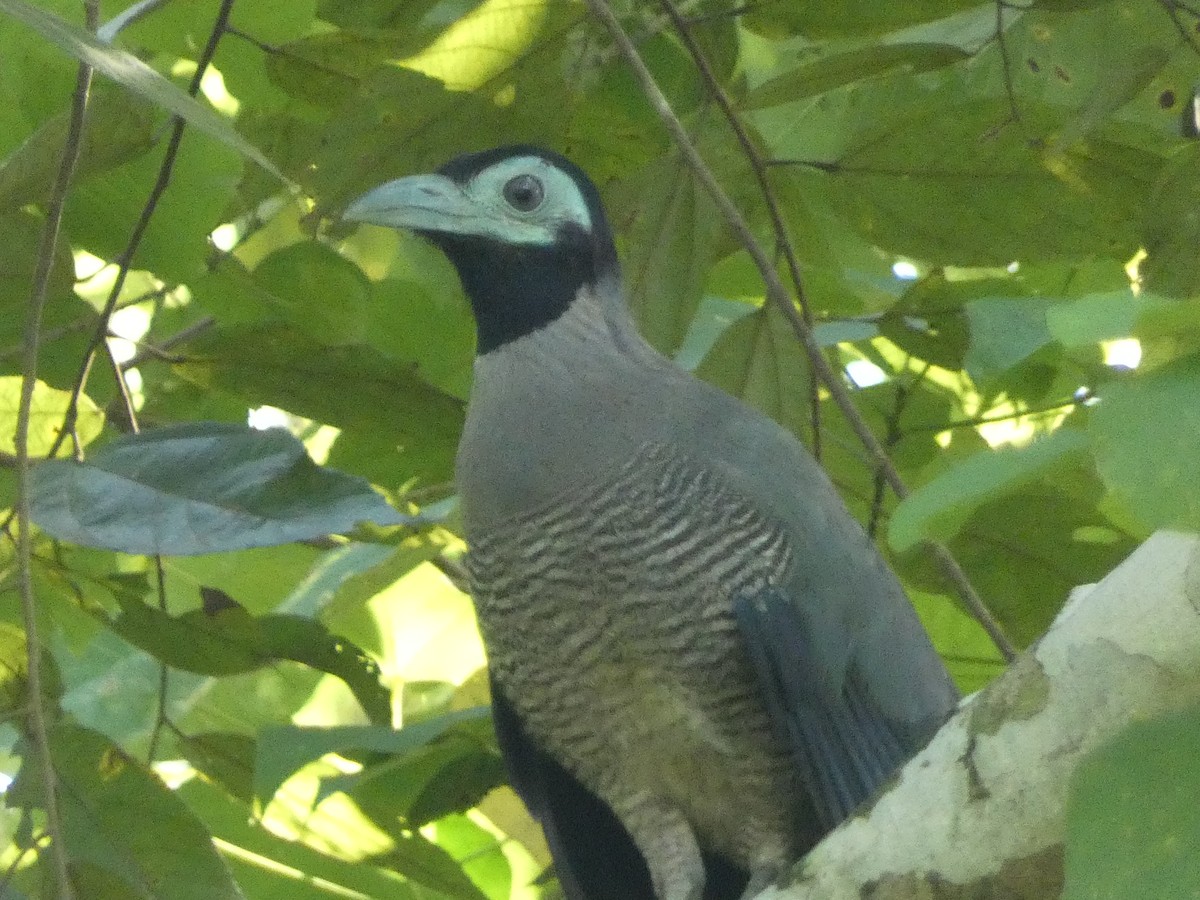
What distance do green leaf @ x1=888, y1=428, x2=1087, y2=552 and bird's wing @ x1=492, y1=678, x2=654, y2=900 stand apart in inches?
78.7

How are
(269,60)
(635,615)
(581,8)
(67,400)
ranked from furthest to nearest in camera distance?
(269,60), (581,8), (635,615), (67,400)

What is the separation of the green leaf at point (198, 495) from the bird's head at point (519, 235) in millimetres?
765

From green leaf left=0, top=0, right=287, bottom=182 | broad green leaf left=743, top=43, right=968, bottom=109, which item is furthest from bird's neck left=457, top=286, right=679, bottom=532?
green leaf left=0, top=0, right=287, bottom=182

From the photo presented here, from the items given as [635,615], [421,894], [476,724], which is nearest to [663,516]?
[635,615]

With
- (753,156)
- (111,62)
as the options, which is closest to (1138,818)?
(111,62)

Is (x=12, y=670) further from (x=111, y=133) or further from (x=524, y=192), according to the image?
(x=524, y=192)

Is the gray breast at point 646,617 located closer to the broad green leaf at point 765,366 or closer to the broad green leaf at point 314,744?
the broad green leaf at point 314,744

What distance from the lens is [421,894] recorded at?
288 cm

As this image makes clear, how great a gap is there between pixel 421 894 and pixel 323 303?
1.03 meters

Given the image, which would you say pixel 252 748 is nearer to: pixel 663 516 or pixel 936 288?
pixel 663 516

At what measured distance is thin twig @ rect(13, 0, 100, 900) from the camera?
1.91 metres

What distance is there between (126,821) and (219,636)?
372 mm

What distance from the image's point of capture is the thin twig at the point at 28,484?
1.91 metres

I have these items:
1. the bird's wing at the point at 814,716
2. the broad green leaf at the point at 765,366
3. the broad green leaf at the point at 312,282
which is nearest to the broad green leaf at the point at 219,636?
the broad green leaf at the point at 312,282
